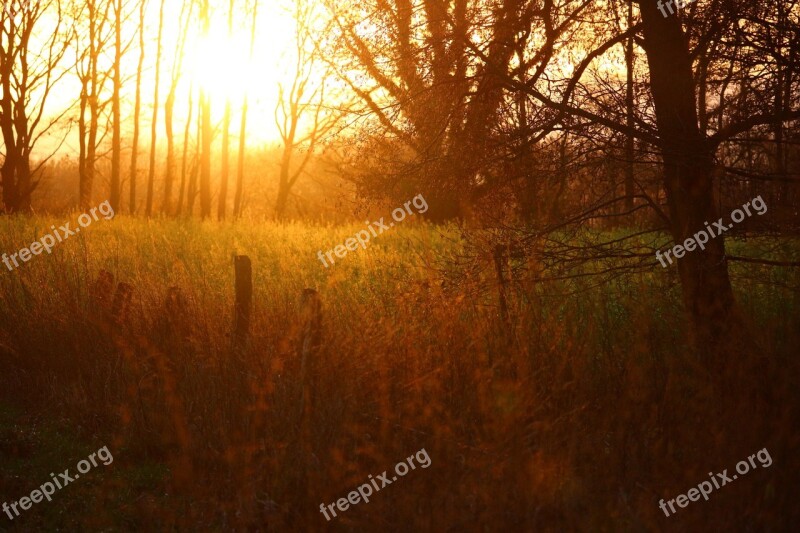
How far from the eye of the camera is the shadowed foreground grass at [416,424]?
4285 millimetres

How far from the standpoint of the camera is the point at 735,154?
19.5 feet

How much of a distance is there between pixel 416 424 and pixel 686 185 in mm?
3333

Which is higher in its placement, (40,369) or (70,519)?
(40,369)

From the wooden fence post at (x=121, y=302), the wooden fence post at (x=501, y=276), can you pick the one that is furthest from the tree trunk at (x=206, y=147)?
the wooden fence post at (x=501, y=276)

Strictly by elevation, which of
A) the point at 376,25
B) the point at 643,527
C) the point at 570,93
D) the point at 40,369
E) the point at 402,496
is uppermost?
the point at 376,25

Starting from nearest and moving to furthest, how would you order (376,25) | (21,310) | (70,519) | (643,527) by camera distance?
(643,527)
(70,519)
(376,25)
(21,310)

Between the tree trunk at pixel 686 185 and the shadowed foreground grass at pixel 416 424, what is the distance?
1.52 ft

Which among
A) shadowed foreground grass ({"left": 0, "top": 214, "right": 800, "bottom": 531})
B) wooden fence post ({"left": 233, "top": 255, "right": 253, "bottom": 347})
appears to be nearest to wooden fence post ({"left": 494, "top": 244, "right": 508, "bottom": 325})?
shadowed foreground grass ({"left": 0, "top": 214, "right": 800, "bottom": 531})

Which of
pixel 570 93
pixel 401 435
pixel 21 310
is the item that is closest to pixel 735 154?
pixel 570 93

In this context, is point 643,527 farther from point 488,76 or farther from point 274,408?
point 488,76

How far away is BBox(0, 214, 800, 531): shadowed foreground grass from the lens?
14.1 feet

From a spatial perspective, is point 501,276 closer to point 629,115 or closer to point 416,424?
point 416,424

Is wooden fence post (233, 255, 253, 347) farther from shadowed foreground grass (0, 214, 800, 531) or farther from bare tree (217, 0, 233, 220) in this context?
bare tree (217, 0, 233, 220)

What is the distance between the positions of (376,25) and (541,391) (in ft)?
12.6
